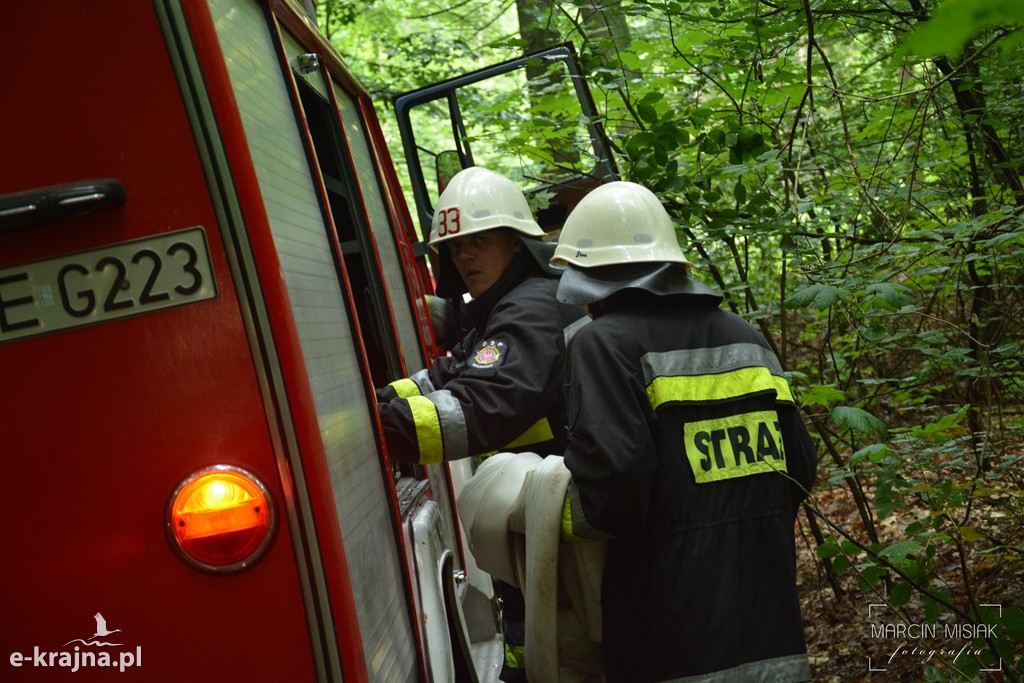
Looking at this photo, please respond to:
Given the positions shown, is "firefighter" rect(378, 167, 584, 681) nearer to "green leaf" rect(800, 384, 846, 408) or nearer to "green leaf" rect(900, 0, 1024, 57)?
"green leaf" rect(800, 384, 846, 408)

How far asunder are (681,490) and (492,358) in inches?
36.9

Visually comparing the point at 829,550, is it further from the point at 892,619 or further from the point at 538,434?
the point at 892,619

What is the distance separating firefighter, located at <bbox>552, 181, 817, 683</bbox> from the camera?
265 cm

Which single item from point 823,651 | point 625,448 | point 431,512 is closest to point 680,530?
point 625,448

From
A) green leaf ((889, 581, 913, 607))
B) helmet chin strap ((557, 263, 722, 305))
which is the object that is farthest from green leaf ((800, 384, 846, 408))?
helmet chin strap ((557, 263, 722, 305))

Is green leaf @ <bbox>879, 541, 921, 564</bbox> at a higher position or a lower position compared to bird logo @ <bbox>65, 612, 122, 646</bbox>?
lower

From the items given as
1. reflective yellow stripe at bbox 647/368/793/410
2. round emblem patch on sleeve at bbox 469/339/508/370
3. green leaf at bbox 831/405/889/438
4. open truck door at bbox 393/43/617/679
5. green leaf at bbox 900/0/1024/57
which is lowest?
green leaf at bbox 831/405/889/438

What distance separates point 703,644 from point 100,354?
5.81 feet

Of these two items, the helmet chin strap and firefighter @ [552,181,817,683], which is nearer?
firefighter @ [552,181,817,683]

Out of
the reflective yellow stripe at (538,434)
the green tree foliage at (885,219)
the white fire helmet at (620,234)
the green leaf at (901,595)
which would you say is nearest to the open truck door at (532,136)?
the green tree foliage at (885,219)

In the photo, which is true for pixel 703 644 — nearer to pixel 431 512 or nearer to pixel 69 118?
pixel 431 512

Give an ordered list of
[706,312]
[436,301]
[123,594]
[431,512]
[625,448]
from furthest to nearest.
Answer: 1. [436,301]
2. [431,512]
3. [706,312]
4. [625,448]
5. [123,594]

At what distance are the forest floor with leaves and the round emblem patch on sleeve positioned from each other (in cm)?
157

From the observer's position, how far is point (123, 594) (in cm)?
188
